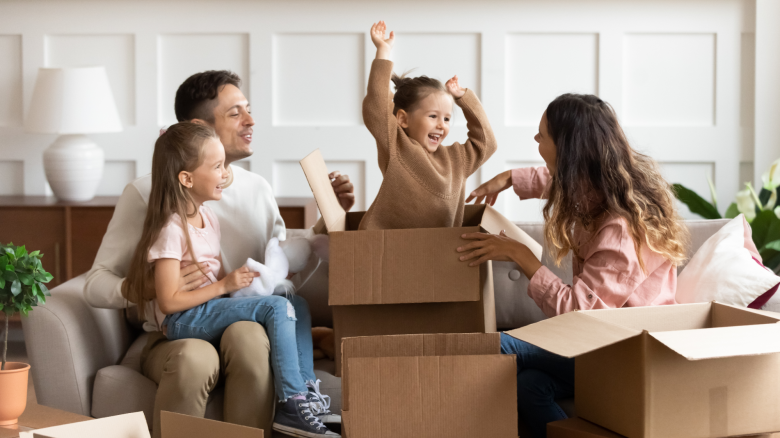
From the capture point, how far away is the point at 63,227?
9.68ft

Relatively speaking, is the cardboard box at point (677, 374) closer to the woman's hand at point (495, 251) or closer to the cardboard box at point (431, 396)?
the cardboard box at point (431, 396)

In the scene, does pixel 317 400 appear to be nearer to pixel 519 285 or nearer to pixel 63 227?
pixel 519 285

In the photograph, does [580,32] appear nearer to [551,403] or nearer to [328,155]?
[328,155]

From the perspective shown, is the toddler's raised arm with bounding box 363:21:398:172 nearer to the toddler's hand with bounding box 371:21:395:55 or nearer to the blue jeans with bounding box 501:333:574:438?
the toddler's hand with bounding box 371:21:395:55

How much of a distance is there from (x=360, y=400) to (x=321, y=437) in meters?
0.44

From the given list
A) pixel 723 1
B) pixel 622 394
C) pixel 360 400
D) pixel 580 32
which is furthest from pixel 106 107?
pixel 723 1

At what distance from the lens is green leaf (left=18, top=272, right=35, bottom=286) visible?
4.55 ft

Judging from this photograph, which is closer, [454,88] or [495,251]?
[495,251]

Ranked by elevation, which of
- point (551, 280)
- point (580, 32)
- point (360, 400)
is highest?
point (580, 32)

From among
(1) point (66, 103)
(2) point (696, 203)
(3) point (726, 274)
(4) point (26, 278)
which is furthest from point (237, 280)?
(2) point (696, 203)

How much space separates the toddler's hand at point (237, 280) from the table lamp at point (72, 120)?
1.68m

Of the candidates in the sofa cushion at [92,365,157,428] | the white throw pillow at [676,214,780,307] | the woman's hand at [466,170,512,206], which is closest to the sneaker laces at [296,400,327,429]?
the sofa cushion at [92,365,157,428]

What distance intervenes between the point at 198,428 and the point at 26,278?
50 centimetres

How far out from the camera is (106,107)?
3.05 metres
